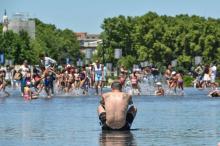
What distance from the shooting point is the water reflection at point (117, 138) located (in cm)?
1838

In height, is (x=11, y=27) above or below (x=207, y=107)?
above

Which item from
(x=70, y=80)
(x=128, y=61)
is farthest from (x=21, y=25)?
(x=70, y=80)

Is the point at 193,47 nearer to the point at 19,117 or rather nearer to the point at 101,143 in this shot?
the point at 19,117

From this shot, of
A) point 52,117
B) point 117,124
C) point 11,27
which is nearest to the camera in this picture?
point 117,124

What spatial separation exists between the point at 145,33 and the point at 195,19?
30.5 feet

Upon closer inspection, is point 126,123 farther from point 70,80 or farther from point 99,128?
point 70,80

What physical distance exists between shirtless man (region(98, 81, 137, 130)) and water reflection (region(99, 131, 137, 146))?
8.5 inches

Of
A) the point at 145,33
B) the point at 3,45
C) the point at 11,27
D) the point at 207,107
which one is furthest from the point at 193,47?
the point at 207,107

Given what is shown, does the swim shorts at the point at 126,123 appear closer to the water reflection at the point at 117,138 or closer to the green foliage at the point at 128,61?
the water reflection at the point at 117,138

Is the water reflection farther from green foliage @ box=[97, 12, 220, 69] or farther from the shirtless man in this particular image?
green foliage @ box=[97, 12, 220, 69]

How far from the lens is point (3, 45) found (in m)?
137

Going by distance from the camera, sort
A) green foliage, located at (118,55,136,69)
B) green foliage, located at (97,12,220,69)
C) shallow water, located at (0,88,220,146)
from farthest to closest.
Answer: green foliage, located at (118,55,136,69)
green foliage, located at (97,12,220,69)
shallow water, located at (0,88,220,146)

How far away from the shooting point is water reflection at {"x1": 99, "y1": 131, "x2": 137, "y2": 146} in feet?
60.3

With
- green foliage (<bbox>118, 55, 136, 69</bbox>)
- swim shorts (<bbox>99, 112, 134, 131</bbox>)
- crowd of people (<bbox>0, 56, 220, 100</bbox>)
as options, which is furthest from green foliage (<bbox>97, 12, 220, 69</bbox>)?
swim shorts (<bbox>99, 112, 134, 131</bbox>)
